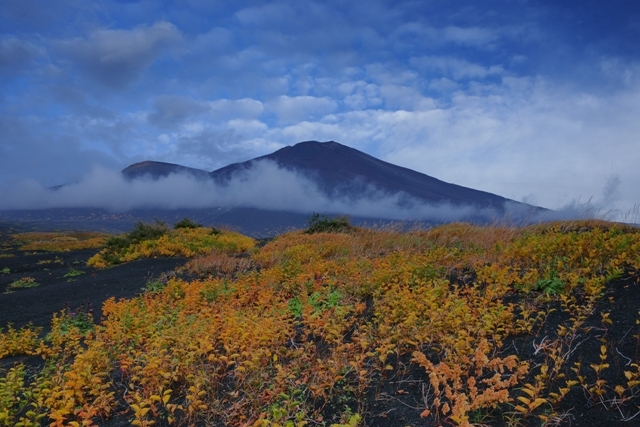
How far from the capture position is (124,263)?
15.0 meters

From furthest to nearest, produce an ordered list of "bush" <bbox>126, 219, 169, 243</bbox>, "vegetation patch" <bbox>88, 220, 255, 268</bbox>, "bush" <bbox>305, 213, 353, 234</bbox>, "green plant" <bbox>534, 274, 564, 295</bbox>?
"bush" <bbox>305, 213, 353, 234</bbox>, "bush" <bbox>126, 219, 169, 243</bbox>, "vegetation patch" <bbox>88, 220, 255, 268</bbox>, "green plant" <bbox>534, 274, 564, 295</bbox>

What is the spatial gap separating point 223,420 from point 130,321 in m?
2.90

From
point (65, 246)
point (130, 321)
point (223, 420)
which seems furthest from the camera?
point (65, 246)

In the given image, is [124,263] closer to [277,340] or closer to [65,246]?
[277,340]

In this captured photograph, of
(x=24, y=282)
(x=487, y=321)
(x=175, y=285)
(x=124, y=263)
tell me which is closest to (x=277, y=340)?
(x=487, y=321)

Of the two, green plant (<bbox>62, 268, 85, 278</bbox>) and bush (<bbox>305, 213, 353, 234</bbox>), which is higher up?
bush (<bbox>305, 213, 353, 234</bbox>)

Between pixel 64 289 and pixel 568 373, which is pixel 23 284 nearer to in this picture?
pixel 64 289

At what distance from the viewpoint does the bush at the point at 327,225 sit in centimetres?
1986

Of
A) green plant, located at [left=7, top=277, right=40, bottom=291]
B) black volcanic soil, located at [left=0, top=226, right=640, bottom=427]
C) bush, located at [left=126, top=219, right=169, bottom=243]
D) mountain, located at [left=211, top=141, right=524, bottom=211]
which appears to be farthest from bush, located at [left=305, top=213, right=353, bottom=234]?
mountain, located at [left=211, top=141, right=524, bottom=211]

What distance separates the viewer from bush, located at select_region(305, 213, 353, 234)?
1986cm

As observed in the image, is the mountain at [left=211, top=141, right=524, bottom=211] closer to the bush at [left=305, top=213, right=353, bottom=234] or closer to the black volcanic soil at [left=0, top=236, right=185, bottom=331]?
the bush at [left=305, top=213, right=353, bottom=234]

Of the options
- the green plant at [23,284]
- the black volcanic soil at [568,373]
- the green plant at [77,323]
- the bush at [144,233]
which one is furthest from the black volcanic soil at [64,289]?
the black volcanic soil at [568,373]

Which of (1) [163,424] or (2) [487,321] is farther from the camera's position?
(2) [487,321]

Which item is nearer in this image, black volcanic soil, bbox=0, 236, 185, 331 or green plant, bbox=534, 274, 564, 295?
green plant, bbox=534, 274, 564, 295
